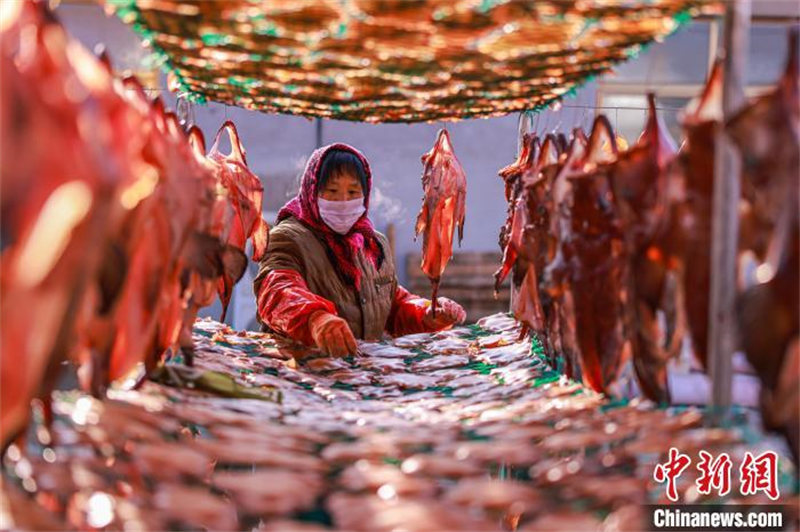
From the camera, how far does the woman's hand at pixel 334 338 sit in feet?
8.40

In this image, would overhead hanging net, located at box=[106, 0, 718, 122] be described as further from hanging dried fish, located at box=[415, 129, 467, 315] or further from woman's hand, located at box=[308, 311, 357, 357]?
hanging dried fish, located at box=[415, 129, 467, 315]

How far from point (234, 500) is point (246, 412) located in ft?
1.70

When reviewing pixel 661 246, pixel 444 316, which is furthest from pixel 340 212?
pixel 661 246

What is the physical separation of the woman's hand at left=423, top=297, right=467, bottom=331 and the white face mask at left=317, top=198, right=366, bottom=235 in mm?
570

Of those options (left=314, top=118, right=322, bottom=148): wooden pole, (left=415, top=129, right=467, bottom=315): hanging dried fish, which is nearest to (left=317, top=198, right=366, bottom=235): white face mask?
(left=415, top=129, right=467, bottom=315): hanging dried fish

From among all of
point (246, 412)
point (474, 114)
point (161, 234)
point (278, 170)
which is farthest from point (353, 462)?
point (278, 170)

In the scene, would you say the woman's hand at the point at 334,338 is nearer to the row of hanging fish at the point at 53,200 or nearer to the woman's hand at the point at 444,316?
the woman's hand at the point at 444,316

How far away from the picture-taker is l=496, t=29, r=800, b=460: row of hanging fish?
1.24 m

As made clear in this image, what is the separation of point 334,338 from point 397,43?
50.2 inches

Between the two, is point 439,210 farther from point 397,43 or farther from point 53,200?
point 53,200

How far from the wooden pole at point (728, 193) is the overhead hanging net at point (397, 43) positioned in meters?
0.07

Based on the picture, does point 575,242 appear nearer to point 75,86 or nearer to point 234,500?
point 234,500

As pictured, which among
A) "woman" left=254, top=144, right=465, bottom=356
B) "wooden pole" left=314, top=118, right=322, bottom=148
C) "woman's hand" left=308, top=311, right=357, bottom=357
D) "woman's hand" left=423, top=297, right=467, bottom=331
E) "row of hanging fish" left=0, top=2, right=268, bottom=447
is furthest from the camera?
A: "wooden pole" left=314, top=118, right=322, bottom=148

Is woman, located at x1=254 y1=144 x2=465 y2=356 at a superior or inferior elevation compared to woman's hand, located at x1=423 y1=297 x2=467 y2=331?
superior
